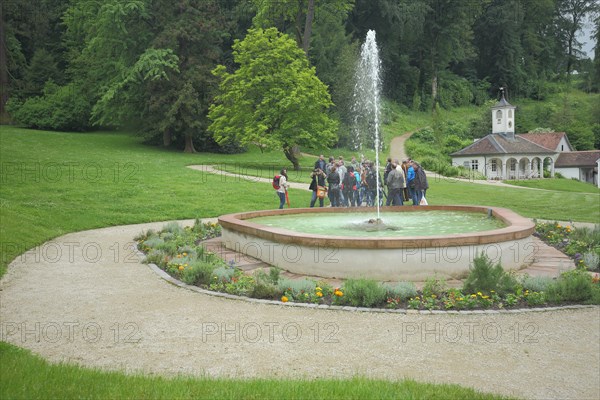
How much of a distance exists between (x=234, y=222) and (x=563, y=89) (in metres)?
90.7

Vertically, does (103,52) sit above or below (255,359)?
above

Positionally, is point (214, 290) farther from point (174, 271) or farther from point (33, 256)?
point (33, 256)

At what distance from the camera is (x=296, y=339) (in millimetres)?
6840

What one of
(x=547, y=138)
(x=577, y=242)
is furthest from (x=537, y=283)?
(x=547, y=138)

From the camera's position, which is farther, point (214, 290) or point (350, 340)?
point (214, 290)

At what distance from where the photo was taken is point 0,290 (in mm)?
9516

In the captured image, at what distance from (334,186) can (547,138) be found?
53.1 m

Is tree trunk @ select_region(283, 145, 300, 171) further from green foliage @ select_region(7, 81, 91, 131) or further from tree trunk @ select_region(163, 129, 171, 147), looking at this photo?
green foliage @ select_region(7, 81, 91, 131)

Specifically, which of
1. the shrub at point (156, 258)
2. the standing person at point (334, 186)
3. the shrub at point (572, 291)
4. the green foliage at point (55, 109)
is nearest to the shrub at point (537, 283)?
the shrub at point (572, 291)

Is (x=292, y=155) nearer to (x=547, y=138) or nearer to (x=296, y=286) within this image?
(x=296, y=286)

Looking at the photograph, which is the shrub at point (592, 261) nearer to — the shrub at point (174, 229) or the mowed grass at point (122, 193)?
the shrub at point (174, 229)

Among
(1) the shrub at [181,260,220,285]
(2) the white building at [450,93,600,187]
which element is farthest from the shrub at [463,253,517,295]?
(2) the white building at [450,93,600,187]

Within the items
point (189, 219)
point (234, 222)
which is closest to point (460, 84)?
point (189, 219)

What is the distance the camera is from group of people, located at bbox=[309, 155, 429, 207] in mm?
18875
